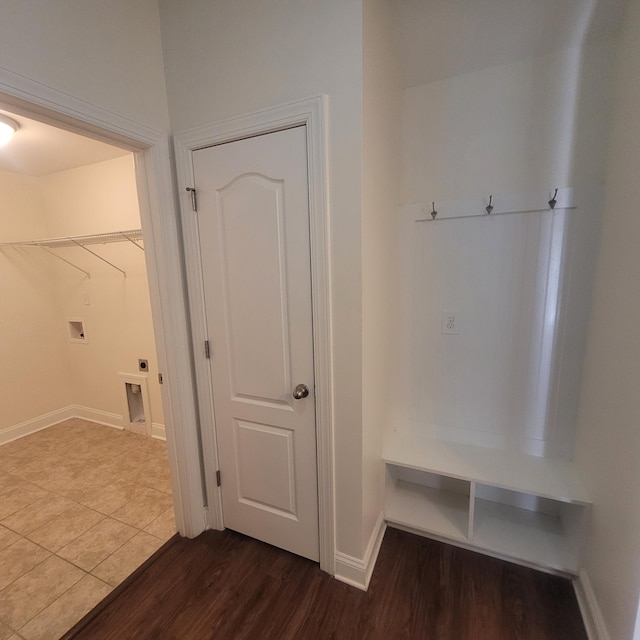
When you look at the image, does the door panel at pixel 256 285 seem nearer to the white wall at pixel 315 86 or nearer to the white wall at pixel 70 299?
the white wall at pixel 315 86

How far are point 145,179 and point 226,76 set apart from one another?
0.60 meters

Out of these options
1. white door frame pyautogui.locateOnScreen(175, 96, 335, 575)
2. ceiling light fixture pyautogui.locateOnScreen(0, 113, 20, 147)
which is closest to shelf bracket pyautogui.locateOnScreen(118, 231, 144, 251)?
ceiling light fixture pyautogui.locateOnScreen(0, 113, 20, 147)

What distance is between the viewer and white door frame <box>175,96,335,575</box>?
123 cm

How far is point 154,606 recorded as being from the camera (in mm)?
1396

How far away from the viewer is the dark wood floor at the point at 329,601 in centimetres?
128

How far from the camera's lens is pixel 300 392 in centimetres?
139

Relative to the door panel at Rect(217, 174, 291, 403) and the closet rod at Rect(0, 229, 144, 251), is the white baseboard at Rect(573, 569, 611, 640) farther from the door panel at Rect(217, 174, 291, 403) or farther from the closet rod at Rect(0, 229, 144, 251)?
A: the closet rod at Rect(0, 229, 144, 251)

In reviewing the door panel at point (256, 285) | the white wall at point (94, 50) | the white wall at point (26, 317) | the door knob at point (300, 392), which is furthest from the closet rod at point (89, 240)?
the door knob at point (300, 392)

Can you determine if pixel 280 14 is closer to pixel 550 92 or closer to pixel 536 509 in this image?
pixel 550 92

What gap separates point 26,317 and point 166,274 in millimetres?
2617

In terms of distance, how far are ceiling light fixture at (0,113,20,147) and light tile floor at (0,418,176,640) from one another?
7.84 ft

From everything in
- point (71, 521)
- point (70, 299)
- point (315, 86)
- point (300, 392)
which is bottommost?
point (71, 521)

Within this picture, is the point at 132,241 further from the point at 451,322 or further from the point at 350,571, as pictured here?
the point at 350,571

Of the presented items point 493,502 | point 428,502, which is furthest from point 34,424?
point 493,502
